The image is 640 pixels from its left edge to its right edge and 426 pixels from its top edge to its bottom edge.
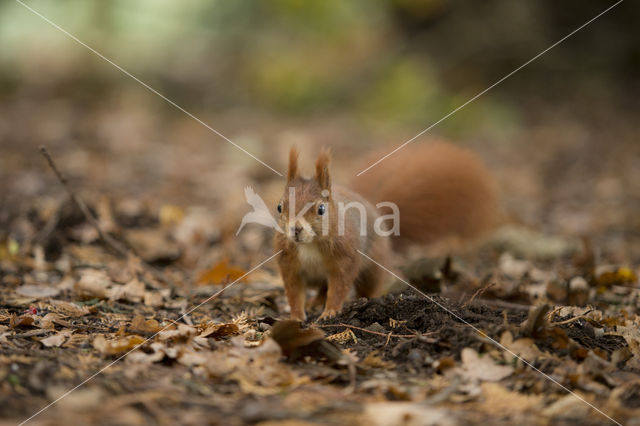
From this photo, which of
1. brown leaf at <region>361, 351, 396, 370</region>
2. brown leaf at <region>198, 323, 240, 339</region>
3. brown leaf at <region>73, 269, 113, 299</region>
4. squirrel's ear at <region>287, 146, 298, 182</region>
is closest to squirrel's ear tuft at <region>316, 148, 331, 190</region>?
A: squirrel's ear at <region>287, 146, 298, 182</region>

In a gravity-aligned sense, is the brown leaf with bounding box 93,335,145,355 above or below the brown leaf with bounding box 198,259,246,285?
below

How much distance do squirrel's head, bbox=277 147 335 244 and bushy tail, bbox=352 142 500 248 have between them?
37.1 inches

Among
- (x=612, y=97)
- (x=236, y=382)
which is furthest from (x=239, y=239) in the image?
(x=612, y=97)

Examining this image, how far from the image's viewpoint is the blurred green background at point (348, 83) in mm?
6988

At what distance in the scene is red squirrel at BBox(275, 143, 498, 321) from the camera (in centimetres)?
283

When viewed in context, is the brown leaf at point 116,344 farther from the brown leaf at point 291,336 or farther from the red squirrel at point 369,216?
the red squirrel at point 369,216

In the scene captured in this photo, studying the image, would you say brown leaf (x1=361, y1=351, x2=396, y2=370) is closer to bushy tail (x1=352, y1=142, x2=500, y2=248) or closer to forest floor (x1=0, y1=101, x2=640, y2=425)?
forest floor (x1=0, y1=101, x2=640, y2=425)

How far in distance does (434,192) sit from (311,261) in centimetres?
130

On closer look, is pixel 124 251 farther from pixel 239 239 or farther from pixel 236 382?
pixel 236 382

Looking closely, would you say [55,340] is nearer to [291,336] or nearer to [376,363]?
[291,336]

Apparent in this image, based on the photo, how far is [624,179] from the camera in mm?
6270

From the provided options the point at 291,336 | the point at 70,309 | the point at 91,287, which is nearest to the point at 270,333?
the point at 291,336

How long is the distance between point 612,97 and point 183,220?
6505 millimetres

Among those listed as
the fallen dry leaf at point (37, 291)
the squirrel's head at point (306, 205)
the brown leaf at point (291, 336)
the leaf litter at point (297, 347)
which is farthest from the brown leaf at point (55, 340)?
the squirrel's head at point (306, 205)
